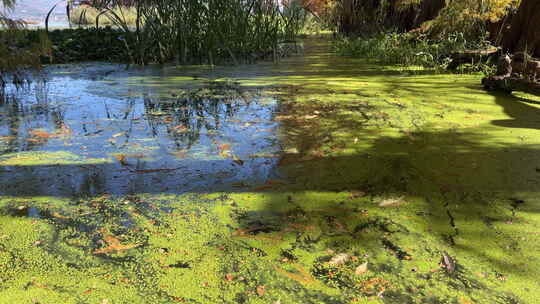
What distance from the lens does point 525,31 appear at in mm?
3869

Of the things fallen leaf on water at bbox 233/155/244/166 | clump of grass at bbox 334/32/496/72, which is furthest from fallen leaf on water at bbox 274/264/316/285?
clump of grass at bbox 334/32/496/72

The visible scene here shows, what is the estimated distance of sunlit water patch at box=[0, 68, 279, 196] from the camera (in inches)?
61.2

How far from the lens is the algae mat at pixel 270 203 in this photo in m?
0.98

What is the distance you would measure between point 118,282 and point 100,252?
0.16 m

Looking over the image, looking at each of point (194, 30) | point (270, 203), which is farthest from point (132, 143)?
point (194, 30)

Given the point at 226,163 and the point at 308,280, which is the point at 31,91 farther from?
the point at 308,280

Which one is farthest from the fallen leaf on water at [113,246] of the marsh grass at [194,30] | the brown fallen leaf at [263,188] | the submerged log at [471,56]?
the submerged log at [471,56]

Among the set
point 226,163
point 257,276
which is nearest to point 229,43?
point 226,163

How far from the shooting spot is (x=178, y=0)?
4.37 m

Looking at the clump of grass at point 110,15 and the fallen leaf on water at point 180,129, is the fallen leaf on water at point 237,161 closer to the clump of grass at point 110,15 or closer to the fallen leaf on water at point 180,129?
the fallen leaf on water at point 180,129

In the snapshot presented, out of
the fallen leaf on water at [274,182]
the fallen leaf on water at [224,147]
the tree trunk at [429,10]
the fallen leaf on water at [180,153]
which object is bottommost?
the fallen leaf on water at [274,182]

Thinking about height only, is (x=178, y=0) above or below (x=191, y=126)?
above

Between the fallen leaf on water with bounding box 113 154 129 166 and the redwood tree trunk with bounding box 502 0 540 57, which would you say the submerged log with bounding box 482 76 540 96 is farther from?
the fallen leaf on water with bounding box 113 154 129 166

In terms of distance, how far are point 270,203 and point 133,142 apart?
934 mm
